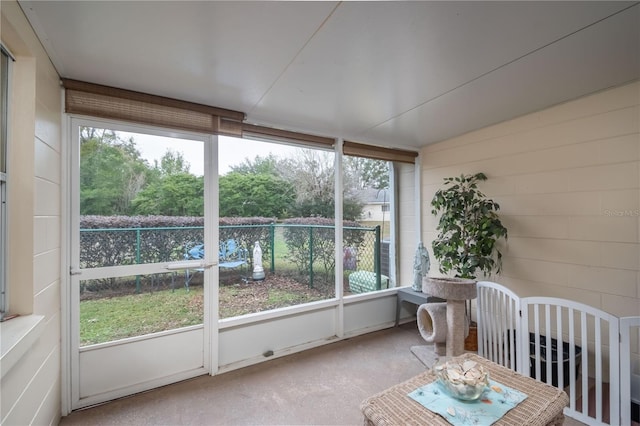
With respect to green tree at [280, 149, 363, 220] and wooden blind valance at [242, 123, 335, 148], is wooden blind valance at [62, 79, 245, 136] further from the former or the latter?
green tree at [280, 149, 363, 220]

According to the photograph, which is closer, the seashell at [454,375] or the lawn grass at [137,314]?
the seashell at [454,375]

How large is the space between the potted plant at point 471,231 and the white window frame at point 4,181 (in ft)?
9.74

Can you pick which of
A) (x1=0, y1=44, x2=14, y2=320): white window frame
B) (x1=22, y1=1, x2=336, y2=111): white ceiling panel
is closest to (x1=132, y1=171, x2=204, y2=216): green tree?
(x1=22, y1=1, x2=336, y2=111): white ceiling panel

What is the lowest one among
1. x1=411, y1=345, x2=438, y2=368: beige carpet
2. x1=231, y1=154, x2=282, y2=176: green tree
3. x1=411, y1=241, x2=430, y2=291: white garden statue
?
x1=411, y1=345, x2=438, y2=368: beige carpet

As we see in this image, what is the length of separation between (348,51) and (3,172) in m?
1.74

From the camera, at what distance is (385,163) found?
11.3ft

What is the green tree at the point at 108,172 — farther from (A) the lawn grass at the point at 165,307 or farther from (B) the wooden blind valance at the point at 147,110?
(A) the lawn grass at the point at 165,307

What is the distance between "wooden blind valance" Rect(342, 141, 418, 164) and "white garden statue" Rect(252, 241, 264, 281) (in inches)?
53.7

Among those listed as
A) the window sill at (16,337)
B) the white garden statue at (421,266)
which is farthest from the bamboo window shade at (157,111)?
the white garden statue at (421,266)

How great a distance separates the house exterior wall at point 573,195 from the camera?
1.84 meters

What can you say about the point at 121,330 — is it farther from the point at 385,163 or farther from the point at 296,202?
the point at 385,163

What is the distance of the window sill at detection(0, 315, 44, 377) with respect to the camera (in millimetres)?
983

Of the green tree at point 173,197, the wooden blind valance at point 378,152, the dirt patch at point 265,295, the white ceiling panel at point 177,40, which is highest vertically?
the white ceiling panel at point 177,40

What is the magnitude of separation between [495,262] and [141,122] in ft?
10.6
